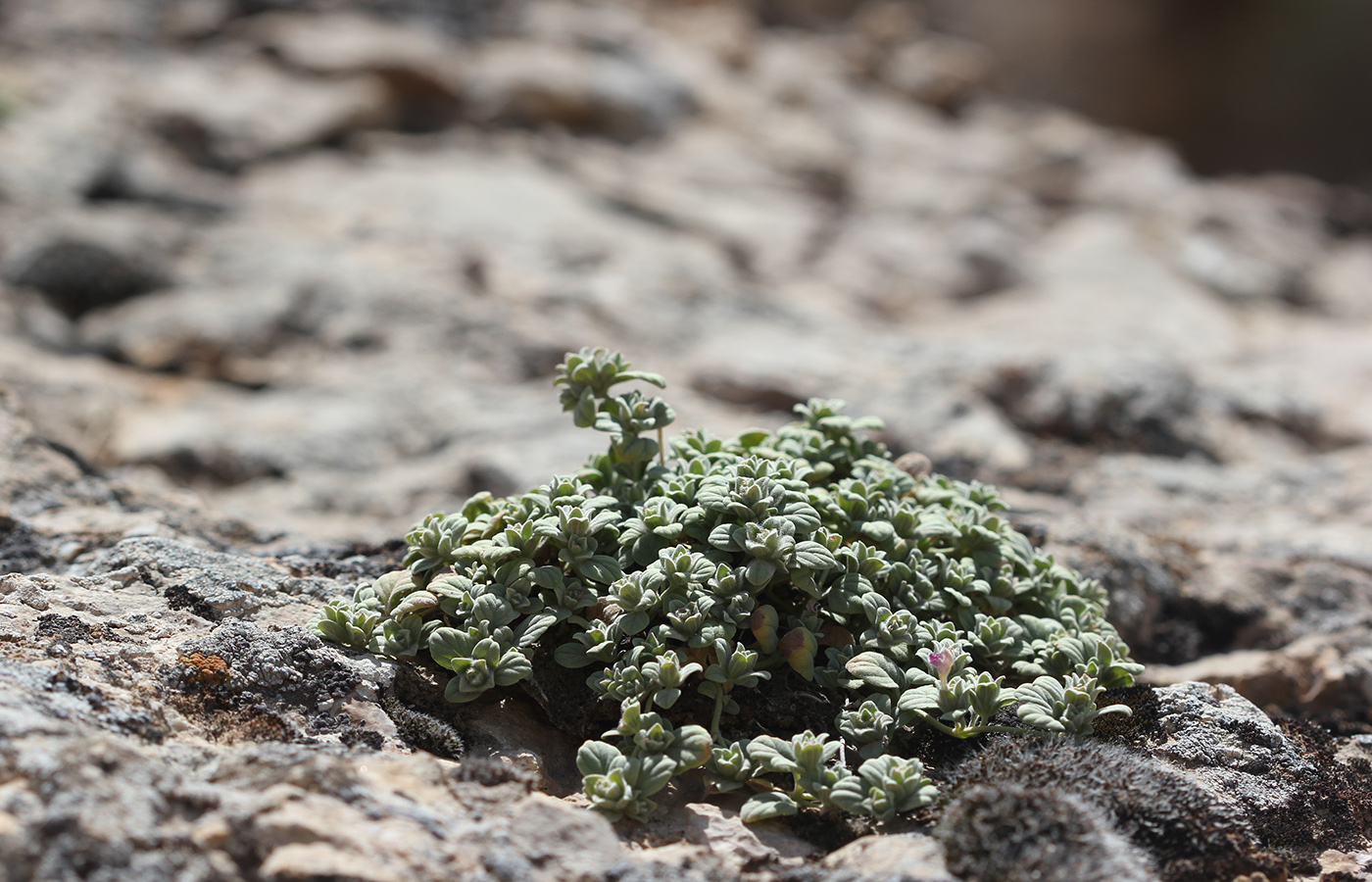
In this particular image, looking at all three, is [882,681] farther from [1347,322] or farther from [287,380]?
[1347,322]

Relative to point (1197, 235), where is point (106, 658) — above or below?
below

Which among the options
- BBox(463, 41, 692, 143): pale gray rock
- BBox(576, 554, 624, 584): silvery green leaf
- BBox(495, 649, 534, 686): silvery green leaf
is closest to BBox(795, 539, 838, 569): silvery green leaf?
BBox(576, 554, 624, 584): silvery green leaf

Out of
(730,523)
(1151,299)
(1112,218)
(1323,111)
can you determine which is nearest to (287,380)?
(730,523)

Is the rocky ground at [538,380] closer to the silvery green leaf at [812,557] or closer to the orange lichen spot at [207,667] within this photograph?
the orange lichen spot at [207,667]

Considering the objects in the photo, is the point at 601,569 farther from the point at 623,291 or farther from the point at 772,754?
the point at 623,291

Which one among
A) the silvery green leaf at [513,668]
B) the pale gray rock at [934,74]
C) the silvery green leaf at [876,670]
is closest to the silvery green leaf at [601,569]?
the silvery green leaf at [513,668]
